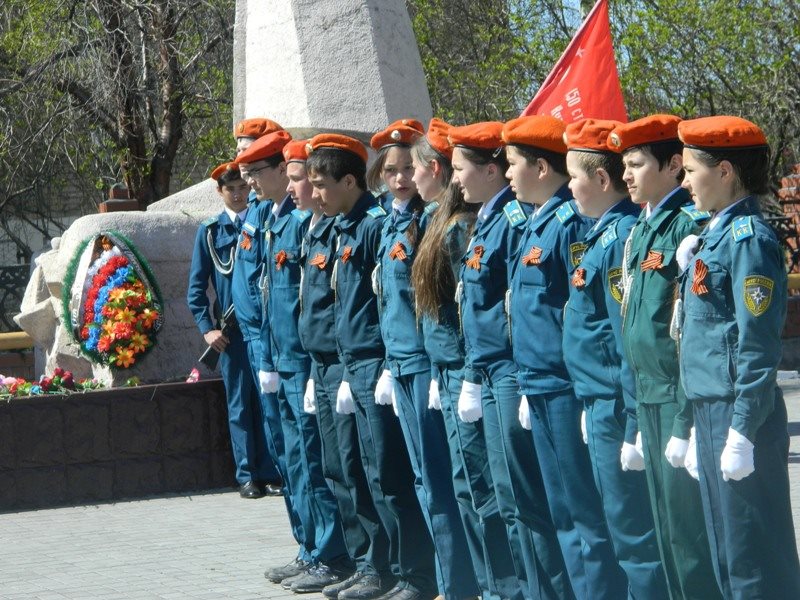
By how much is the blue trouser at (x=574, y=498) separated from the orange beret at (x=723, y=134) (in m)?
0.98

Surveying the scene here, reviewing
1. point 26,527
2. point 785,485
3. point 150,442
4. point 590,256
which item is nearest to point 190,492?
point 150,442

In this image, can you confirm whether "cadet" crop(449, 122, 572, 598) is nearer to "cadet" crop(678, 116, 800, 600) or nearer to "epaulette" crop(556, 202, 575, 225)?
"epaulette" crop(556, 202, 575, 225)

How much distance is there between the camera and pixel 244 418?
8.78 m

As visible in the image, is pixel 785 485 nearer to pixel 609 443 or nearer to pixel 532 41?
pixel 609 443

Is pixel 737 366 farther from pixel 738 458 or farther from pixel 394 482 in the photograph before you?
pixel 394 482

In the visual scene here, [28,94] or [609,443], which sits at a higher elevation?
[28,94]

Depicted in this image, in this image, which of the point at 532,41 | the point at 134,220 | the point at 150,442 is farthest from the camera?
the point at 532,41

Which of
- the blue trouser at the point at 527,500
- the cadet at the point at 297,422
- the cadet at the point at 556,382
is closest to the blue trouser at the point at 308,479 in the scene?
the cadet at the point at 297,422

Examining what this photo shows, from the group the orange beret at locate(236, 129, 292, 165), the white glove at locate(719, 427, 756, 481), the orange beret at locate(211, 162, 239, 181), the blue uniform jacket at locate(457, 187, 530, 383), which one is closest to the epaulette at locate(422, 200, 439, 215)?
the blue uniform jacket at locate(457, 187, 530, 383)

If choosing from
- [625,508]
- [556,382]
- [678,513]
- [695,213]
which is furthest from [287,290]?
[678,513]

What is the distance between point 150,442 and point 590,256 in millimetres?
4964

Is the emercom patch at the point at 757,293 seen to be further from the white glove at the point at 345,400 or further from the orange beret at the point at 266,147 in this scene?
the orange beret at the point at 266,147

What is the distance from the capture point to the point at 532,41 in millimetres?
20250

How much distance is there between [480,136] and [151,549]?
3192mm
